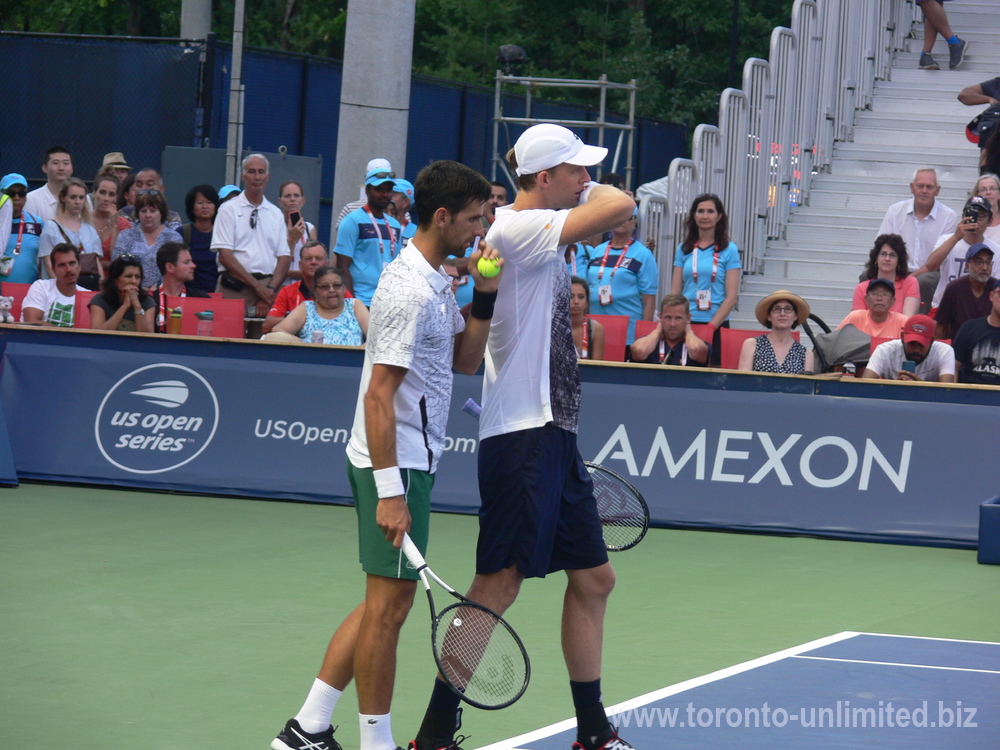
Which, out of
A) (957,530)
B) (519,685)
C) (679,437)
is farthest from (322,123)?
(519,685)

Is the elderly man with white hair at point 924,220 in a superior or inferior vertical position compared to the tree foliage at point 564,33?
inferior

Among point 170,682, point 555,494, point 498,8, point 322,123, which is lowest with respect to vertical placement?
point 170,682

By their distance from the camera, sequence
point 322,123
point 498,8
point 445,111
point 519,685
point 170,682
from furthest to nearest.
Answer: point 498,8, point 445,111, point 322,123, point 170,682, point 519,685

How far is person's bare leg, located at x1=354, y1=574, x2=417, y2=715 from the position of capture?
4.66 meters

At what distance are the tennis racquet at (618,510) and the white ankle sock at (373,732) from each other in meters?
1.29

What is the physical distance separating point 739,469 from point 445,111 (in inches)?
501

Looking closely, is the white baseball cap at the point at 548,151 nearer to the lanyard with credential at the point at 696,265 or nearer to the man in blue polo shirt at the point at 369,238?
the man in blue polo shirt at the point at 369,238

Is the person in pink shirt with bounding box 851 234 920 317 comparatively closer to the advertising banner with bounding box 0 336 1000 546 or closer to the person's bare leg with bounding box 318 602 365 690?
the advertising banner with bounding box 0 336 1000 546

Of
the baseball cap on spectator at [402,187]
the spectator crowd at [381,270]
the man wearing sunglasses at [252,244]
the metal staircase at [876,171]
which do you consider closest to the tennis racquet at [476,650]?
the spectator crowd at [381,270]

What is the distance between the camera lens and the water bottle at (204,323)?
11383 millimetres

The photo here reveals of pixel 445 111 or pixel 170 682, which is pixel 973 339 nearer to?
pixel 170 682

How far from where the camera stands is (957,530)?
975 centimetres

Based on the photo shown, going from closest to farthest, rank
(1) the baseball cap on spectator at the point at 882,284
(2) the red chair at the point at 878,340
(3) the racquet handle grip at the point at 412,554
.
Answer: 1. (3) the racquet handle grip at the point at 412,554
2. (2) the red chair at the point at 878,340
3. (1) the baseball cap on spectator at the point at 882,284

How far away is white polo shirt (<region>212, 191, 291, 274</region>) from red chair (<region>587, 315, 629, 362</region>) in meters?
3.00
